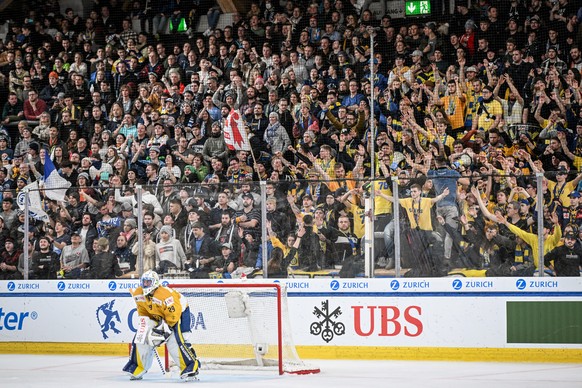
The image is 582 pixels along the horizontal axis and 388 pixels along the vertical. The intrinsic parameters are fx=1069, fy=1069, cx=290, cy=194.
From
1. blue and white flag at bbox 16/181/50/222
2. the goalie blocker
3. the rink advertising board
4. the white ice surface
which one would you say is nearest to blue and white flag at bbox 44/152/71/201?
blue and white flag at bbox 16/181/50/222

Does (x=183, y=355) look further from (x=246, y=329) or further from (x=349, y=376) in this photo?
(x=349, y=376)

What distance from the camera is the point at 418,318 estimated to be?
13.0m

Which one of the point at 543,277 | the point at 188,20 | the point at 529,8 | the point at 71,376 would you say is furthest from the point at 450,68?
the point at 71,376

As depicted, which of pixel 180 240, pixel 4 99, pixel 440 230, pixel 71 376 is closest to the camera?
pixel 71 376

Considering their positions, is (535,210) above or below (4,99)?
below

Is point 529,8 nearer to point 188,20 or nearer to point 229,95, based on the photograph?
point 229,95

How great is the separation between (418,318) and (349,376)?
1725 millimetres

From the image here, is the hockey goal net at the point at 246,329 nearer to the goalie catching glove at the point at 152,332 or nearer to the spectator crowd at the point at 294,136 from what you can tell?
the goalie catching glove at the point at 152,332

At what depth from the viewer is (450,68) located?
Answer: 16.8 metres

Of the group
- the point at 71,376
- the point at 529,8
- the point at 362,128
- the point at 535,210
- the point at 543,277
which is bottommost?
the point at 71,376

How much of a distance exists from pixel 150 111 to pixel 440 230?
7.26 m

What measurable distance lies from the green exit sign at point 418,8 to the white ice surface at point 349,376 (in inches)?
→ 313

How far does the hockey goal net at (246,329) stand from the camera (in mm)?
12133

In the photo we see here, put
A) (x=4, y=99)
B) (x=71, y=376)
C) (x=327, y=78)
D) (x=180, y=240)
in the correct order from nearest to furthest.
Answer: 1. (x=71, y=376)
2. (x=180, y=240)
3. (x=327, y=78)
4. (x=4, y=99)
